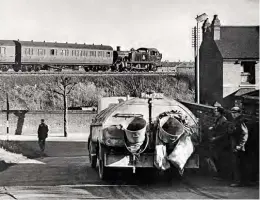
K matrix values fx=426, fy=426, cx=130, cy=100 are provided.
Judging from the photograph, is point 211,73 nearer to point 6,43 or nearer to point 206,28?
point 206,28

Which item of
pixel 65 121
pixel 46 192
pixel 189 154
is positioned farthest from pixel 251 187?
pixel 65 121

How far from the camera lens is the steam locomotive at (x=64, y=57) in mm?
30391

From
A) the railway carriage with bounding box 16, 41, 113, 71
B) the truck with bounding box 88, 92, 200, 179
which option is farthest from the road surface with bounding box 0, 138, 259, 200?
the railway carriage with bounding box 16, 41, 113, 71

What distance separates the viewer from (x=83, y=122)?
2445 cm

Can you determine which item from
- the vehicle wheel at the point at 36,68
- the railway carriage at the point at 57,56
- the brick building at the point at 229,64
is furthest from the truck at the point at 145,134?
the vehicle wheel at the point at 36,68

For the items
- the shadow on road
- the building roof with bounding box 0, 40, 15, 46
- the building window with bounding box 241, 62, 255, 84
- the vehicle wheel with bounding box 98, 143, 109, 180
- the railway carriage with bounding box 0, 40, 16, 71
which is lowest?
the shadow on road

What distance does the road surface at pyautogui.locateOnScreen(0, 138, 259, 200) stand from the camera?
6578 millimetres

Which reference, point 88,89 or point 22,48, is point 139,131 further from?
point 22,48

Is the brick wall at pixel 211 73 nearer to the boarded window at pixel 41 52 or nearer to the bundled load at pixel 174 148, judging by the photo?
the bundled load at pixel 174 148

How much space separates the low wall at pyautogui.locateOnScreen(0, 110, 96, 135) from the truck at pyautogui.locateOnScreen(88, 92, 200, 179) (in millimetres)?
16401

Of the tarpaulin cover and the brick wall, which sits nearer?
the tarpaulin cover

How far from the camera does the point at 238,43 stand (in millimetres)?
11461

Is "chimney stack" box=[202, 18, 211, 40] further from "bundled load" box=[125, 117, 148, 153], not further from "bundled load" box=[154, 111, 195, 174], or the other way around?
"bundled load" box=[154, 111, 195, 174]

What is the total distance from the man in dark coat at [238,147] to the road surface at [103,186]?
0.81 feet
